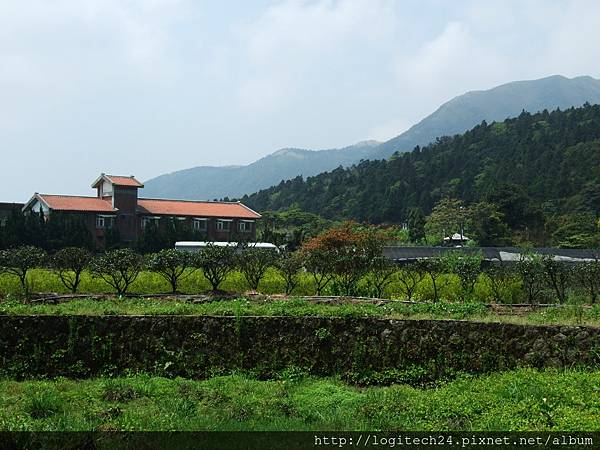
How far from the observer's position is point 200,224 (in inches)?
2082

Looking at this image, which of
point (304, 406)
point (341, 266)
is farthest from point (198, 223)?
point (304, 406)

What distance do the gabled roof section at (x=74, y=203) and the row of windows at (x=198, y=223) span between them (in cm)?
76

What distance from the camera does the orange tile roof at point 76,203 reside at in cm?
4609

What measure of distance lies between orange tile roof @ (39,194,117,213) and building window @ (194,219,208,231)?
7510 mm

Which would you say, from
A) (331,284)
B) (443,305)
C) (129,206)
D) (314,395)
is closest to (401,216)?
(129,206)

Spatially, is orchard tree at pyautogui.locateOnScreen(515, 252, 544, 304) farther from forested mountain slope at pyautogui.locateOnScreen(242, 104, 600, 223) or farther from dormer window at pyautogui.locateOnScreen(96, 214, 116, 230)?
forested mountain slope at pyautogui.locateOnScreen(242, 104, 600, 223)

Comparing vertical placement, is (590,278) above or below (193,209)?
below

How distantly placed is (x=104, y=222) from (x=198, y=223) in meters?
8.39

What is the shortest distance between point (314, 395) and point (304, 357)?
258cm

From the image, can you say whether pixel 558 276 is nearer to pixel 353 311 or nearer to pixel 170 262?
pixel 353 311

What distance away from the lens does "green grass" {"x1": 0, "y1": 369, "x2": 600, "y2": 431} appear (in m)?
6.47

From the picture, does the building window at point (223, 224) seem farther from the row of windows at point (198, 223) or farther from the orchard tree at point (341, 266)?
the orchard tree at point (341, 266)

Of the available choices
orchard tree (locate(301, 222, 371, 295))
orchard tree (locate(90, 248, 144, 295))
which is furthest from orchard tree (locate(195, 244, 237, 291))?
orchard tree (locate(301, 222, 371, 295))

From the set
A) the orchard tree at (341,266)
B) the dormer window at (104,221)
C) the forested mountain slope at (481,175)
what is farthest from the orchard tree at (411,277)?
the forested mountain slope at (481,175)
